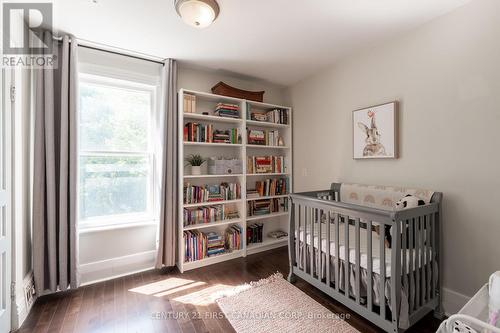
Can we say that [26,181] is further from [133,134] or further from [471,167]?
[471,167]

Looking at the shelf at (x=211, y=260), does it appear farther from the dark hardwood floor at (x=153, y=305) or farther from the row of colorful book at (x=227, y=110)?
the row of colorful book at (x=227, y=110)

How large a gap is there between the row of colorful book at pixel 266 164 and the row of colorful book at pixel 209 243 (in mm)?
802

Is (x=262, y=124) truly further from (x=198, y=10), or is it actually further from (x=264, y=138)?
(x=198, y=10)

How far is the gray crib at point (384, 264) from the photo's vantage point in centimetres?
143

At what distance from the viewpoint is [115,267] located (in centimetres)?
241

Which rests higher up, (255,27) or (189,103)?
(255,27)

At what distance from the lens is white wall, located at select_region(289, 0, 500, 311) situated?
154 cm

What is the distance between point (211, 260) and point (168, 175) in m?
1.12

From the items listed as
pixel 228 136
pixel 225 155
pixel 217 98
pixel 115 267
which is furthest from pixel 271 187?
pixel 115 267

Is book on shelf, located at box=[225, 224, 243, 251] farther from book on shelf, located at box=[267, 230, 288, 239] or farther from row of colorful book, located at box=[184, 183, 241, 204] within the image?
book on shelf, located at box=[267, 230, 288, 239]

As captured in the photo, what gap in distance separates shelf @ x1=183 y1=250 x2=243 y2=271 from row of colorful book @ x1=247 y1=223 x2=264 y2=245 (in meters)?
0.22

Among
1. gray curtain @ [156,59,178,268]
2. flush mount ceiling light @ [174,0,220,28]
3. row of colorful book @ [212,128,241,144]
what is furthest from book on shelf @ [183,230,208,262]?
flush mount ceiling light @ [174,0,220,28]

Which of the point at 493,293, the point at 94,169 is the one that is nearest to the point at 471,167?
the point at 493,293

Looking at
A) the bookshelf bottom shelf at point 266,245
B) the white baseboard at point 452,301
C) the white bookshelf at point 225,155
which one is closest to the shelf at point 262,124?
the white bookshelf at point 225,155
